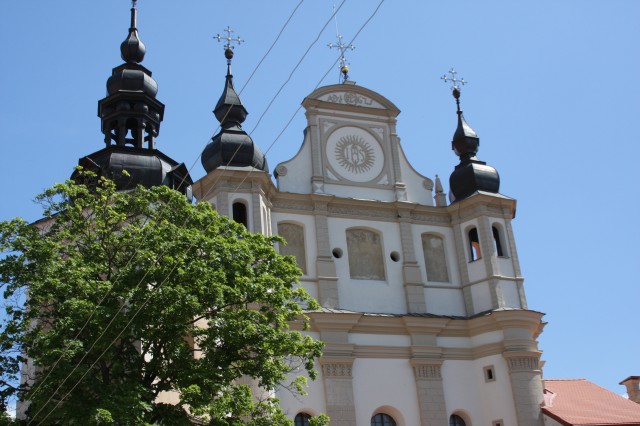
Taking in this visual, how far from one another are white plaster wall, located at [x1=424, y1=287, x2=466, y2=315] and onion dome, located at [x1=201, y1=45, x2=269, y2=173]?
6741 mm

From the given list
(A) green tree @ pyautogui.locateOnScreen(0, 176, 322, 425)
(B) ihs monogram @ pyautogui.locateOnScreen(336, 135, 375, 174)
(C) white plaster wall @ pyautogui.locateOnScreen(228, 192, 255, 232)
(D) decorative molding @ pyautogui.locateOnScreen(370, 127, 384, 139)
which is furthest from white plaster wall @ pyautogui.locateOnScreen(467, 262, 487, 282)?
(A) green tree @ pyautogui.locateOnScreen(0, 176, 322, 425)

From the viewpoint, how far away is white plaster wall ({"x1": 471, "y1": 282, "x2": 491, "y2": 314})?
28109mm

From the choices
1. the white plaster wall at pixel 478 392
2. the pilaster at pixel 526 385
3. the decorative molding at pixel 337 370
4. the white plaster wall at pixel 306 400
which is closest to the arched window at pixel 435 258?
the white plaster wall at pixel 478 392

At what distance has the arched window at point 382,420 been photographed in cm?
2594

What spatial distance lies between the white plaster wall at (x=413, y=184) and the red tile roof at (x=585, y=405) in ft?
24.4

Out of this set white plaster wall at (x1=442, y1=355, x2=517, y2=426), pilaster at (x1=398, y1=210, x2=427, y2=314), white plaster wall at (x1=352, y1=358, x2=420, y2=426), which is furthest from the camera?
pilaster at (x1=398, y1=210, x2=427, y2=314)

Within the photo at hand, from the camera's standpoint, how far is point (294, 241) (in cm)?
2752

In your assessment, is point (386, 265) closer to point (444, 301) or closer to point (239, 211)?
point (444, 301)

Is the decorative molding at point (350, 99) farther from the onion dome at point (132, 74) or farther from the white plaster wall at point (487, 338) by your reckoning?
the white plaster wall at point (487, 338)

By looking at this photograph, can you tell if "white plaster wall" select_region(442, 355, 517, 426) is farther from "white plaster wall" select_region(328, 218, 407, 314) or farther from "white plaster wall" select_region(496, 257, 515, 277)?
"white plaster wall" select_region(496, 257, 515, 277)

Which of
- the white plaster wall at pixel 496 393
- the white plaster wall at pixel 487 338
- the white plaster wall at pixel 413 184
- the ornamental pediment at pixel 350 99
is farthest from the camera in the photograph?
the ornamental pediment at pixel 350 99

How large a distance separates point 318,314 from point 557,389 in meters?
9.09

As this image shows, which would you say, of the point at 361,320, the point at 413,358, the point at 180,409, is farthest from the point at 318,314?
the point at 180,409

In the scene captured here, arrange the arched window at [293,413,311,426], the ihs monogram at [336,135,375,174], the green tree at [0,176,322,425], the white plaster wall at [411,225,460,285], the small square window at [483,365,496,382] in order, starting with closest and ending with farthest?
1. the green tree at [0,176,322,425]
2. the arched window at [293,413,311,426]
3. the small square window at [483,365,496,382]
4. the white plaster wall at [411,225,460,285]
5. the ihs monogram at [336,135,375,174]
